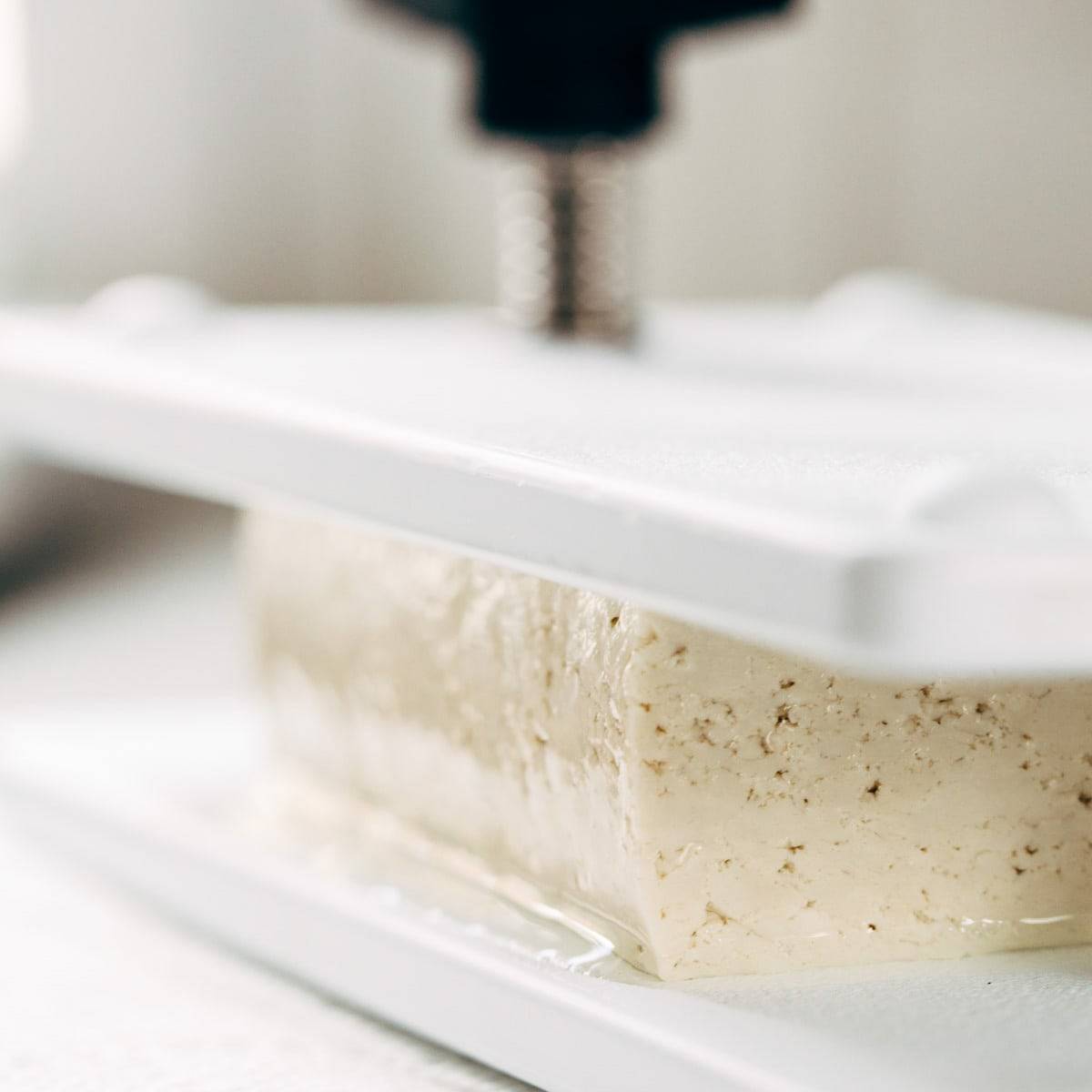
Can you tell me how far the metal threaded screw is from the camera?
0.65 metres

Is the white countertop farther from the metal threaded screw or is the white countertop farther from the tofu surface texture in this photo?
the metal threaded screw

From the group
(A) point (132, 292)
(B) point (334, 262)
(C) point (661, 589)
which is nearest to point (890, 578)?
(C) point (661, 589)

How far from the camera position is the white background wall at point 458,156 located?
92cm

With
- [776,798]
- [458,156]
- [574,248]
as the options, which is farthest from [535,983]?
Result: [458,156]

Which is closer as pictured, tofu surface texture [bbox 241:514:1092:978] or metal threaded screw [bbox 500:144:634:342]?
tofu surface texture [bbox 241:514:1092:978]

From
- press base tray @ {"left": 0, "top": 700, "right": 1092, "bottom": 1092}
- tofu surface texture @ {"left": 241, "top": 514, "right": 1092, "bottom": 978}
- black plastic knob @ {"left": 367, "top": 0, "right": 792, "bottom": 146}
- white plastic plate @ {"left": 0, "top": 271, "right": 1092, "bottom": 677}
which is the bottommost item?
press base tray @ {"left": 0, "top": 700, "right": 1092, "bottom": 1092}

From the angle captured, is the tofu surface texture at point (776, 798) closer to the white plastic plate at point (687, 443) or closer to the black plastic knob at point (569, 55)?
the white plastic plate at point (687, 443)

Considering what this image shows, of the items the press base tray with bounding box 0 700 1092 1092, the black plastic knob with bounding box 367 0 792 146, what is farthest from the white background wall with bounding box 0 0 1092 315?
the press base tray with bounding box 0 700 1092 1092

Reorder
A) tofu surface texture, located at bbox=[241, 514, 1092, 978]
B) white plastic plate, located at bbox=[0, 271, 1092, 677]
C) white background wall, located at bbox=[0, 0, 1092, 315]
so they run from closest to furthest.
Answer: white plastic plate, located at bbox=[0, 271, 1092, 677] < tofu surface texture, located at bbox=[241, 514, 1092, 978] < white background wall, located at bbox=[0, 0, 1092, 315]

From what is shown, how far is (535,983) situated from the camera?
370mm

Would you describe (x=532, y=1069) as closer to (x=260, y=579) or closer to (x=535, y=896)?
(x=535, y=896)

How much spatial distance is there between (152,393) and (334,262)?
97 cm

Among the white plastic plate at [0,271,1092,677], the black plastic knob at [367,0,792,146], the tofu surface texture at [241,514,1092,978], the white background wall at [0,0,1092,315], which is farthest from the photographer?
the white background wall at [0,0,1092,315]

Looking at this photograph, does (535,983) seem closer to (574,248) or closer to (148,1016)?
(148,1016)
